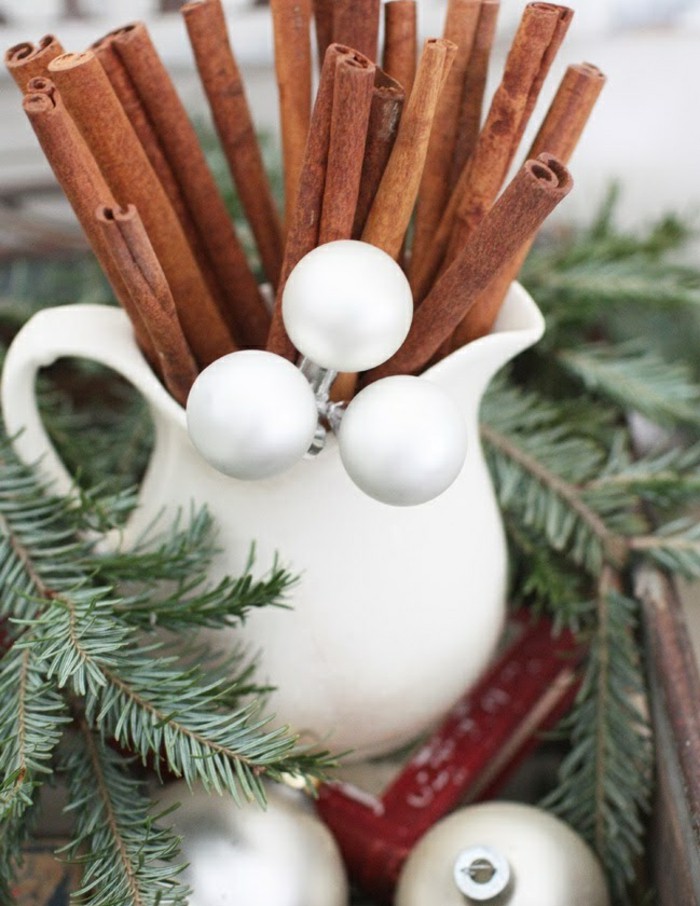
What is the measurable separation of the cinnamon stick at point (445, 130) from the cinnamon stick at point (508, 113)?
0.5 inches

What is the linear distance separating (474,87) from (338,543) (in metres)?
0.14

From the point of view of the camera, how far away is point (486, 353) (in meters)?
0.27

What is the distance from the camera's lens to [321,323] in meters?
0.23

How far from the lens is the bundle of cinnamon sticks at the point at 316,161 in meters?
0.24

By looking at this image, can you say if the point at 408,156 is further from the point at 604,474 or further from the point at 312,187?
the point at 604,474

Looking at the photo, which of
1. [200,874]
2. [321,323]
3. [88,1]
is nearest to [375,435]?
[321,323]

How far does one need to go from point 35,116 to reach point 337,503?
0.12m

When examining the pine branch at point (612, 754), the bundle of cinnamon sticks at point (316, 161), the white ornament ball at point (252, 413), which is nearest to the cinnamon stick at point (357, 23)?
the bundle of cinnamon sticks at point (316, 161)

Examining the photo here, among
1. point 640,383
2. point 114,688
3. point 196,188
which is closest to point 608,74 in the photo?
point 640,383

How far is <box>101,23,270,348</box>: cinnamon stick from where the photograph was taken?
27 centimetres

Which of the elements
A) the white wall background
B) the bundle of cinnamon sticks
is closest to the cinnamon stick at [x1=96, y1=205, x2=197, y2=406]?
the bundle of cinnamon sticks

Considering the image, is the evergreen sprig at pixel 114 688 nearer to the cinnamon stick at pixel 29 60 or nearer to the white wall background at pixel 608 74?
the cinnamon stick at pixel 29 60

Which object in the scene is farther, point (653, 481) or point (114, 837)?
point (653, 481)

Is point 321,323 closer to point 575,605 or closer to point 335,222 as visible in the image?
point 335,222
